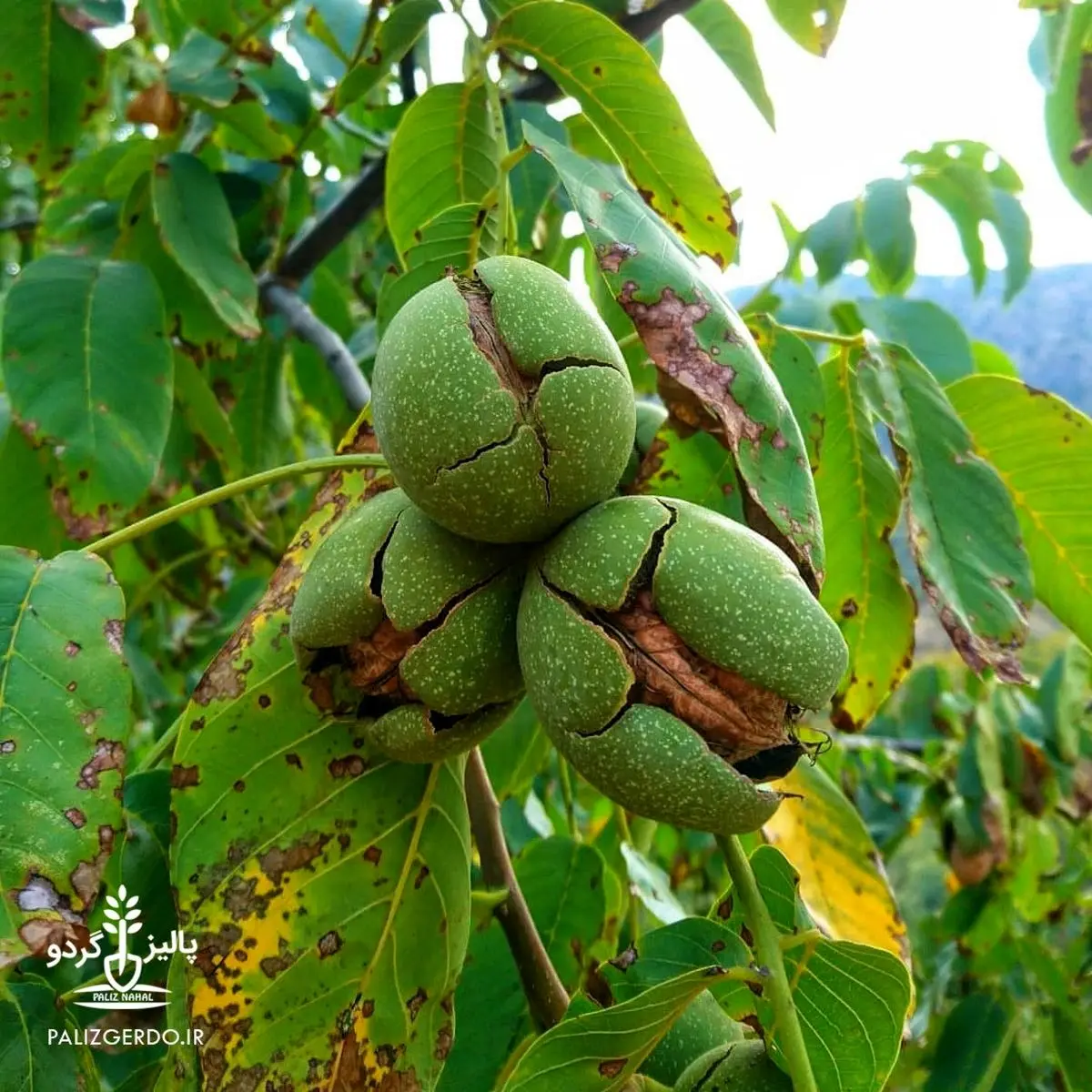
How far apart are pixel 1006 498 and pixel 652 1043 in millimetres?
739

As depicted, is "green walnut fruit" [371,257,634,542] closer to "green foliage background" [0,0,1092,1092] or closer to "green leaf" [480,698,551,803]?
"green foliage background" [0,0,1092,1092]

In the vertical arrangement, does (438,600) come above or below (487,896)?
above

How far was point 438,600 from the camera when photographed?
3.21 ft

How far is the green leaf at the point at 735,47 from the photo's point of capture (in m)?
1.76

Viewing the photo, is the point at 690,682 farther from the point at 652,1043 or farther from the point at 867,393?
the point at 867,393

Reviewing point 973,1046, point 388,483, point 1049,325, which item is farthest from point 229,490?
point 1049,325

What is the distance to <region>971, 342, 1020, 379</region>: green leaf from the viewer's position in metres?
2.02

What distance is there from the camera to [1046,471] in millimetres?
1394

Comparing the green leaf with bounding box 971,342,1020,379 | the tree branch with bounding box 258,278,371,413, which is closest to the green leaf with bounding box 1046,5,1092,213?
the green leaf with bounding box 971,342,1020,379

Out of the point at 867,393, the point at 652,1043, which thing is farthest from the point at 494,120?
the point at 652,1043

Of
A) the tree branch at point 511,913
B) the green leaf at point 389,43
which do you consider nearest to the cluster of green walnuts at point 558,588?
the tree branch at point 511,913

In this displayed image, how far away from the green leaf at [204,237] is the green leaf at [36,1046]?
986 millimetres

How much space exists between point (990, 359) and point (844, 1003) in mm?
1417

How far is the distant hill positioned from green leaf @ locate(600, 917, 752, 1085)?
9451 millimetres
